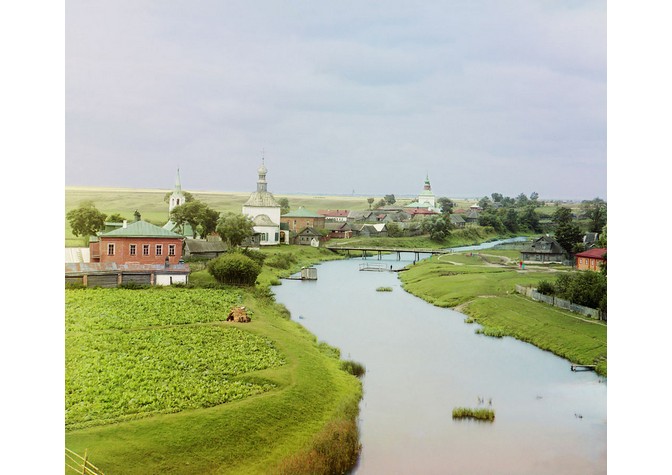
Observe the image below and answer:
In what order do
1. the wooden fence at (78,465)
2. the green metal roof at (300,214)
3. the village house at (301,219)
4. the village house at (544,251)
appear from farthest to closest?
1. the green metal roof at (300,214)
2. the village house at (301,219)
3. the village house at (544,251)
4. the wooden fence at (78,465)

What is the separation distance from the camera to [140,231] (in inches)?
530

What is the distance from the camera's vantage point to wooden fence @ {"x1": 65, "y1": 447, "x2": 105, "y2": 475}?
6812 millimetres

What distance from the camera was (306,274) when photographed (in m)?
21.5

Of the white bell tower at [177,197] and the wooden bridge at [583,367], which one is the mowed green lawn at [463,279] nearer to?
the wooden bridge at [583,367]

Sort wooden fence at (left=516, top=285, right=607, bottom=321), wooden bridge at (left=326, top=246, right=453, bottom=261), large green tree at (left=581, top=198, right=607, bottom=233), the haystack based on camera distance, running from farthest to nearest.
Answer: wooden bridge at (left=326, top=246, right=453, bottom=261) < large green tree at (left=581, top=198, right=607, bottom=233) < wooden fence at (left=516, top=285, right=607, bottom=321) < the haystack

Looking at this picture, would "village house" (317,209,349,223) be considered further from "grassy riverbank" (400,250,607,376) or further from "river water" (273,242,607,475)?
"river water" (273,242,607,475)

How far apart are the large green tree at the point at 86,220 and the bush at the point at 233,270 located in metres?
3.40

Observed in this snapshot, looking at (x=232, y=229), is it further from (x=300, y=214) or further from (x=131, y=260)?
(x=300, y=214)

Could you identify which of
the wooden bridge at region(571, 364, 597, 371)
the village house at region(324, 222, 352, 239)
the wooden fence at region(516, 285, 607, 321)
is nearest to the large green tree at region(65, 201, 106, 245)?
the wooden bridge at region(571, 364, 597, 371)

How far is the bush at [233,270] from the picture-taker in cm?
1525

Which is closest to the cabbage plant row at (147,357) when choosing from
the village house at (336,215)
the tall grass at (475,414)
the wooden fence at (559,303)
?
the tall grass at (475,414)

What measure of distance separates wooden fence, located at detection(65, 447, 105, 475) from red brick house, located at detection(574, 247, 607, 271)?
35.0 ft

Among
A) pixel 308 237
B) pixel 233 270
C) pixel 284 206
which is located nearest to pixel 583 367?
pixel 233 270

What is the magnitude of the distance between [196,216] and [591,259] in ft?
30.7
